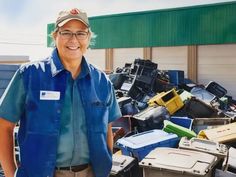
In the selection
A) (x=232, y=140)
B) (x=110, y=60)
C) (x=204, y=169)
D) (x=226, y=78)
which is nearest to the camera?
(x=204, y=169)

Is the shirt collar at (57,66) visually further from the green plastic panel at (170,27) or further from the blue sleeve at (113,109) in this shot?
the green plastic panel at (170,27)

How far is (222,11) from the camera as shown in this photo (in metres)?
17.6

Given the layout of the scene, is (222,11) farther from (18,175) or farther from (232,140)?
→ (18,175)

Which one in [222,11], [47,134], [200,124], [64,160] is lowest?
[200,124]

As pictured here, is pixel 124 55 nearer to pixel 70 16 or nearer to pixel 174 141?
pixel 174 141

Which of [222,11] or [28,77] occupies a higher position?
[222,11]

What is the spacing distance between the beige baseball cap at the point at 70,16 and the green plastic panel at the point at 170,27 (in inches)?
610

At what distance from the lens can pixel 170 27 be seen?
19406 mm

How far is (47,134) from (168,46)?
57.9ft

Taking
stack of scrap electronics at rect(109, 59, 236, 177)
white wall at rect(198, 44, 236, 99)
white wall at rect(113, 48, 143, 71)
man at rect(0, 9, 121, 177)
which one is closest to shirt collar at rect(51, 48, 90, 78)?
man at rect(0, 9, 121, 177)

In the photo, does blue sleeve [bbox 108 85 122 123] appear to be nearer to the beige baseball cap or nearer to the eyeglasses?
the eyeglasses

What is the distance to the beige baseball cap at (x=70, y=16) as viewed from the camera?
2.34 metres

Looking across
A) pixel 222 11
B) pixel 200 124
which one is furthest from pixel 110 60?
pixel 200 124

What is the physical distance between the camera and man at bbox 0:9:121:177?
2.23 metres
